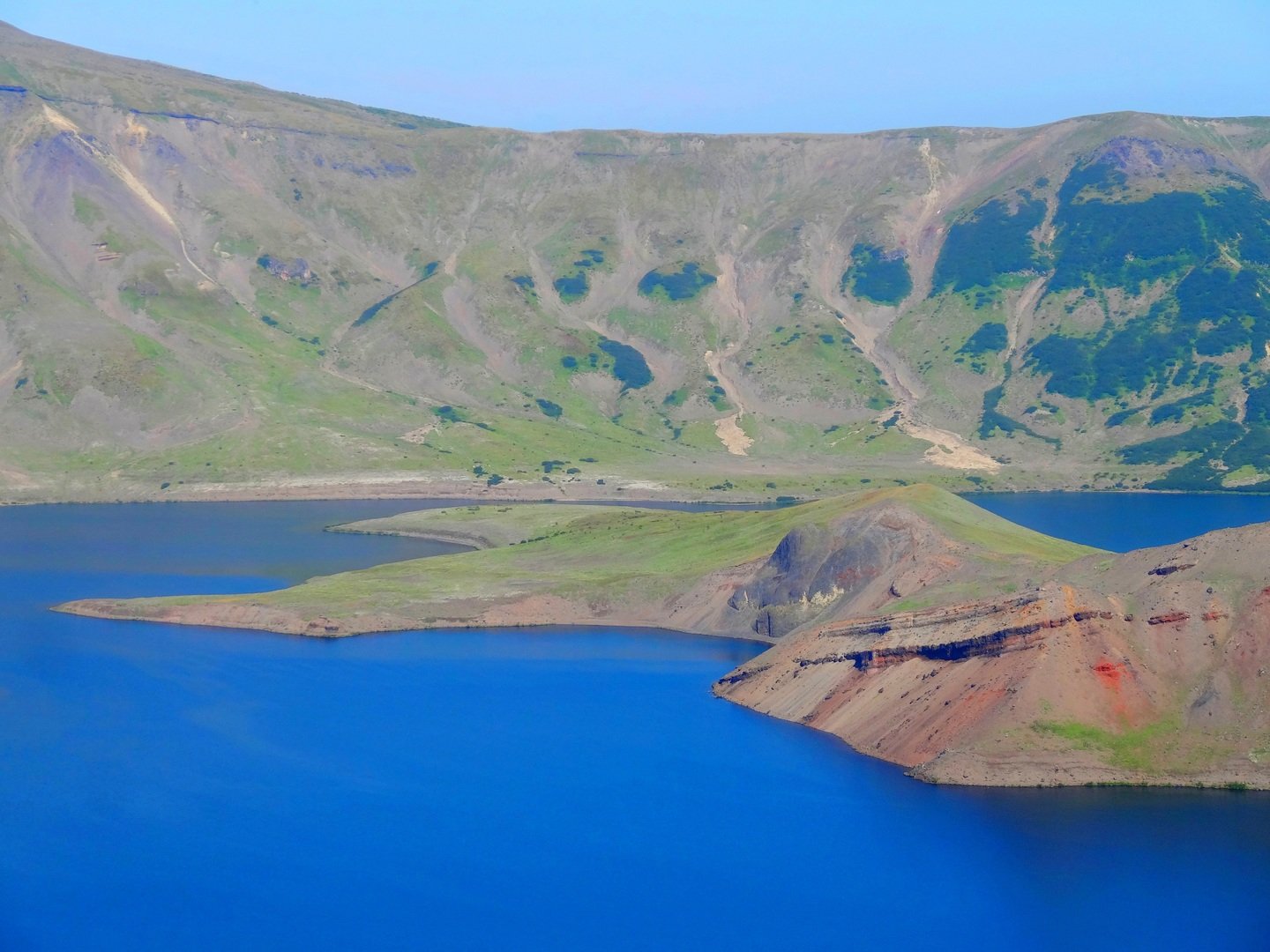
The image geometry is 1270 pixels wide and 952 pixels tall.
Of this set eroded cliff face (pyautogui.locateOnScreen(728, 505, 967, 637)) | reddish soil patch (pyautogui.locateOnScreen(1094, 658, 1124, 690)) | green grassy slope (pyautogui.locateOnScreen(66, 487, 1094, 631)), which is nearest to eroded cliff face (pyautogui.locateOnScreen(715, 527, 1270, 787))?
reddish soil patch (pyautogui.locateOnScreen(1094, 658, 1124, 690))

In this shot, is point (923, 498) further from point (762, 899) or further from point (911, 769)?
point (762, 899)

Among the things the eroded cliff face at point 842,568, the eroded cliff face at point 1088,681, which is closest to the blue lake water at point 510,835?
the eroded cliff face at point 1088,681

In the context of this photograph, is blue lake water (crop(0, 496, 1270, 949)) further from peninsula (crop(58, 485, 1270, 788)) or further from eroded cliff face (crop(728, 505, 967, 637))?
eroded cliff face (crop(728, 505, 967, 637))

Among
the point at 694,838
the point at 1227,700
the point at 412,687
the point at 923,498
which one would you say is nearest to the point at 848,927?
the point at 694,838

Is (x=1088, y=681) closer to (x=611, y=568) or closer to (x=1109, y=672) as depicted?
(x=1109, y=672)

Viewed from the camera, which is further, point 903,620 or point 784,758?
point 903,620

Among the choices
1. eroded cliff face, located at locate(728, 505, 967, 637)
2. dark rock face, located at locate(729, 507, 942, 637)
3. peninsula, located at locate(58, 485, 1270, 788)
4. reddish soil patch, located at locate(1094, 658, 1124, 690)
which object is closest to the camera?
peninsula, located at locate(58, 485, 1270, 788)

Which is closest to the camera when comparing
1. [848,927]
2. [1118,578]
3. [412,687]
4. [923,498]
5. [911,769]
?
[848,927]
